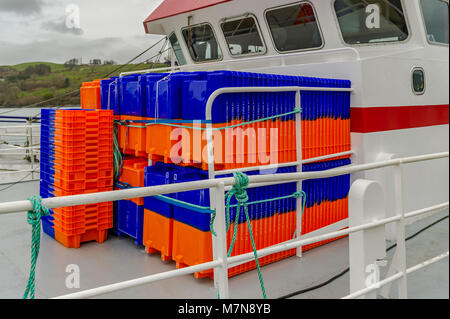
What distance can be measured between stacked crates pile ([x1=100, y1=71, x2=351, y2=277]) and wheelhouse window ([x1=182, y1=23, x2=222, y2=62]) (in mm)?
2927

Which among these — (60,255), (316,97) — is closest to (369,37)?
(316,97)

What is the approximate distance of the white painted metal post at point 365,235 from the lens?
92.8 inches

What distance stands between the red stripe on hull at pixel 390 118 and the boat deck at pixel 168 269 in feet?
4.11

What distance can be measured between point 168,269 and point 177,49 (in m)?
5.47

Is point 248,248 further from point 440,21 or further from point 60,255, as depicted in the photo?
point 440,21

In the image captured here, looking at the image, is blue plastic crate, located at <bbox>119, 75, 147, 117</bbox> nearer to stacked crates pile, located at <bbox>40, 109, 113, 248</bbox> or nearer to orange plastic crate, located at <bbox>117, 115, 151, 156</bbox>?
orange plastic crate, located at <bbox>117, 115, 151, 156</bbox>

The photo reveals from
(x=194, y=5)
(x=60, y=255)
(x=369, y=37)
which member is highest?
(x=194, y=5)

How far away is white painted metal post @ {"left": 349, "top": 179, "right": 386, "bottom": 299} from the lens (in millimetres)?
2357

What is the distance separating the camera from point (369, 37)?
5.22m

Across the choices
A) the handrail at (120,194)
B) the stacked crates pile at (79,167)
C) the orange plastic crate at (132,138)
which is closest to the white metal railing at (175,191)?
the handrail at (120,194)

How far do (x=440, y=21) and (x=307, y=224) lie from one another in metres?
3.47

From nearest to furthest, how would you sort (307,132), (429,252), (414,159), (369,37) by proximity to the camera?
(414,159), (429,252), (307,132), (369,37)

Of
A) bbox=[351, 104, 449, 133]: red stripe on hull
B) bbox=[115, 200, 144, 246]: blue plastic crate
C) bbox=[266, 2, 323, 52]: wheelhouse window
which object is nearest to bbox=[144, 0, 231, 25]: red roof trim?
bbox=[266, 2, 323, 52]: wheelhouse window

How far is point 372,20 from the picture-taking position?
5148 mm
